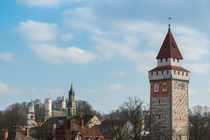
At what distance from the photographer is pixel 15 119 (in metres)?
89.4

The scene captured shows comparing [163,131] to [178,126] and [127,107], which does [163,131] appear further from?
[127,107]

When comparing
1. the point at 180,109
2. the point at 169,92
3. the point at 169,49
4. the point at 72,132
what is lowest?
the point at 72,132

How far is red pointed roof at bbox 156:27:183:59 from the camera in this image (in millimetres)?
64812

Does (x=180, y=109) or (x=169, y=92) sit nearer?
(x=169, y=92)

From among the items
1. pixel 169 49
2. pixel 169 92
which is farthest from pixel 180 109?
pixel 169 49

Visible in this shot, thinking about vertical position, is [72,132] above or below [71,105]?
below

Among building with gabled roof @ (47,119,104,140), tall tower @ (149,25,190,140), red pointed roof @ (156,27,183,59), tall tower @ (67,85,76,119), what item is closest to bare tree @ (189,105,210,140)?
tall tower @ (149,25,190,140)

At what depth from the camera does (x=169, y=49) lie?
65125mm

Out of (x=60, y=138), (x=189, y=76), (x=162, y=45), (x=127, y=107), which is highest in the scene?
(x=162, y=45)

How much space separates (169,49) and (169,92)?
7010 mm

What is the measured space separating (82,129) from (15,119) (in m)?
37.6

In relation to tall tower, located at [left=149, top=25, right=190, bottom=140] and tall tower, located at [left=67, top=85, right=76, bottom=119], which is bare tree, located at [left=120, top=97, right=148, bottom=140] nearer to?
tall tower, located at [left=149, top=25, right=190, bottom=140]

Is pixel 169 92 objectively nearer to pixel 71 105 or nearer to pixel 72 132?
pixel 72 132

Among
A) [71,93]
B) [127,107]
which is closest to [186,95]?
[127,107]
